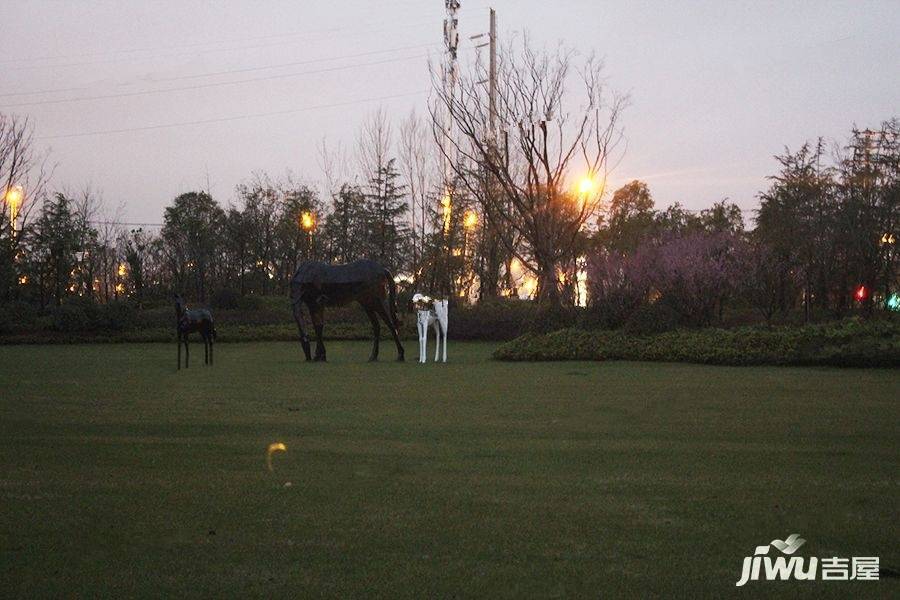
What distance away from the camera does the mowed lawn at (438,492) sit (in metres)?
4.10

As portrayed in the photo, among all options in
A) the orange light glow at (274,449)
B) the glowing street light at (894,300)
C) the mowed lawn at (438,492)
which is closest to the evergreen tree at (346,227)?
the glowing street light at (894,300)

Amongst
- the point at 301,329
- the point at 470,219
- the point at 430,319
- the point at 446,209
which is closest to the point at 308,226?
the point at 446,209

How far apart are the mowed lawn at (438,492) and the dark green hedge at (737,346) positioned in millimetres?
6414

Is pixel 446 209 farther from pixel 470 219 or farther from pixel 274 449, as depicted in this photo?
pixel 274 449

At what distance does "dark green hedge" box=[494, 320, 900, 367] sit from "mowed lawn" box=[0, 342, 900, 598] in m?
6.41

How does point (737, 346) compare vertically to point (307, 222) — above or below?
below

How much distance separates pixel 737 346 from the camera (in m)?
18.9

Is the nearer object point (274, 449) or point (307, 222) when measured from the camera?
point (274, 449)

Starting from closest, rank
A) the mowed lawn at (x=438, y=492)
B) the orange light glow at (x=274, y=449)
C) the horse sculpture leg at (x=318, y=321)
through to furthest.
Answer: the mowed lawn at (x=438, y=492)
the orange light glow at (x=274, y=449)
the horse sculpture leg at (x=318, y=321)

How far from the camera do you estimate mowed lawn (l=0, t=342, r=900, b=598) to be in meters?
4.10

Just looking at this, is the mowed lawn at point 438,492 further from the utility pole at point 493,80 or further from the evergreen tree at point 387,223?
the evergreen tree at point 387,223

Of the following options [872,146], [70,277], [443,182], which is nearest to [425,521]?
[443,182]

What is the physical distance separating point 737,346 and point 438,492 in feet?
47.8

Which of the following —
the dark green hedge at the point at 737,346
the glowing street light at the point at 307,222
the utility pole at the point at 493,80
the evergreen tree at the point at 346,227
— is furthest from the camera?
the evergreen tree at the point at 346,227
